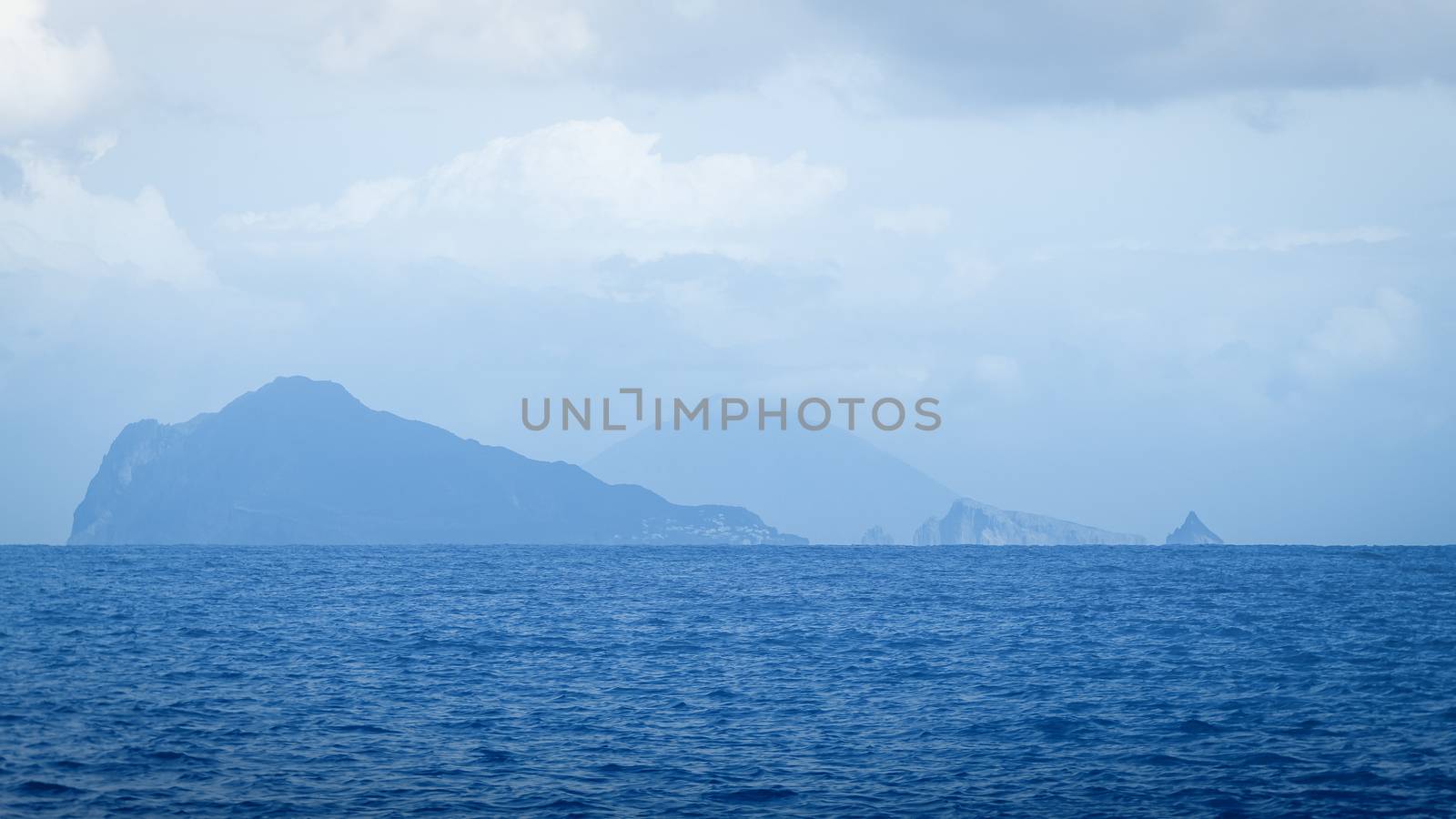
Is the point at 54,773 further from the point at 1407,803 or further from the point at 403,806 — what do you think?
the point at 1407,803

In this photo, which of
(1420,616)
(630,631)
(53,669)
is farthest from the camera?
(1420,616)

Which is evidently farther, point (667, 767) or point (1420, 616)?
point (1420, 616)

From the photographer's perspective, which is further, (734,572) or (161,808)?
(734,572)

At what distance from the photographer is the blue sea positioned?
113 feet

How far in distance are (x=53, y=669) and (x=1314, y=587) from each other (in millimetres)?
102710

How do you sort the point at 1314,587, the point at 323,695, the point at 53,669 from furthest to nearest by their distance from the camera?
the point at 1314,587 < the point at 53,669 < the point at 323,695

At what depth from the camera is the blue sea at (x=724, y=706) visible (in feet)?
113

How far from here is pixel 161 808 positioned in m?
32.4

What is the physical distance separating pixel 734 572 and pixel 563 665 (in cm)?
8412

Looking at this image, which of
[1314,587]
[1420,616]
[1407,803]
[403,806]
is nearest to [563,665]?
[403,806]

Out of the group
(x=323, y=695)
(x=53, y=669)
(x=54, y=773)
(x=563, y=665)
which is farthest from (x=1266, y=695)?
(x=53, y=669)

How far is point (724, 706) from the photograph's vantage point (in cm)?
4719

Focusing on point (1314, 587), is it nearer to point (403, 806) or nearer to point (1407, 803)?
point (1407, 803)

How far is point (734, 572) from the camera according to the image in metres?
142
